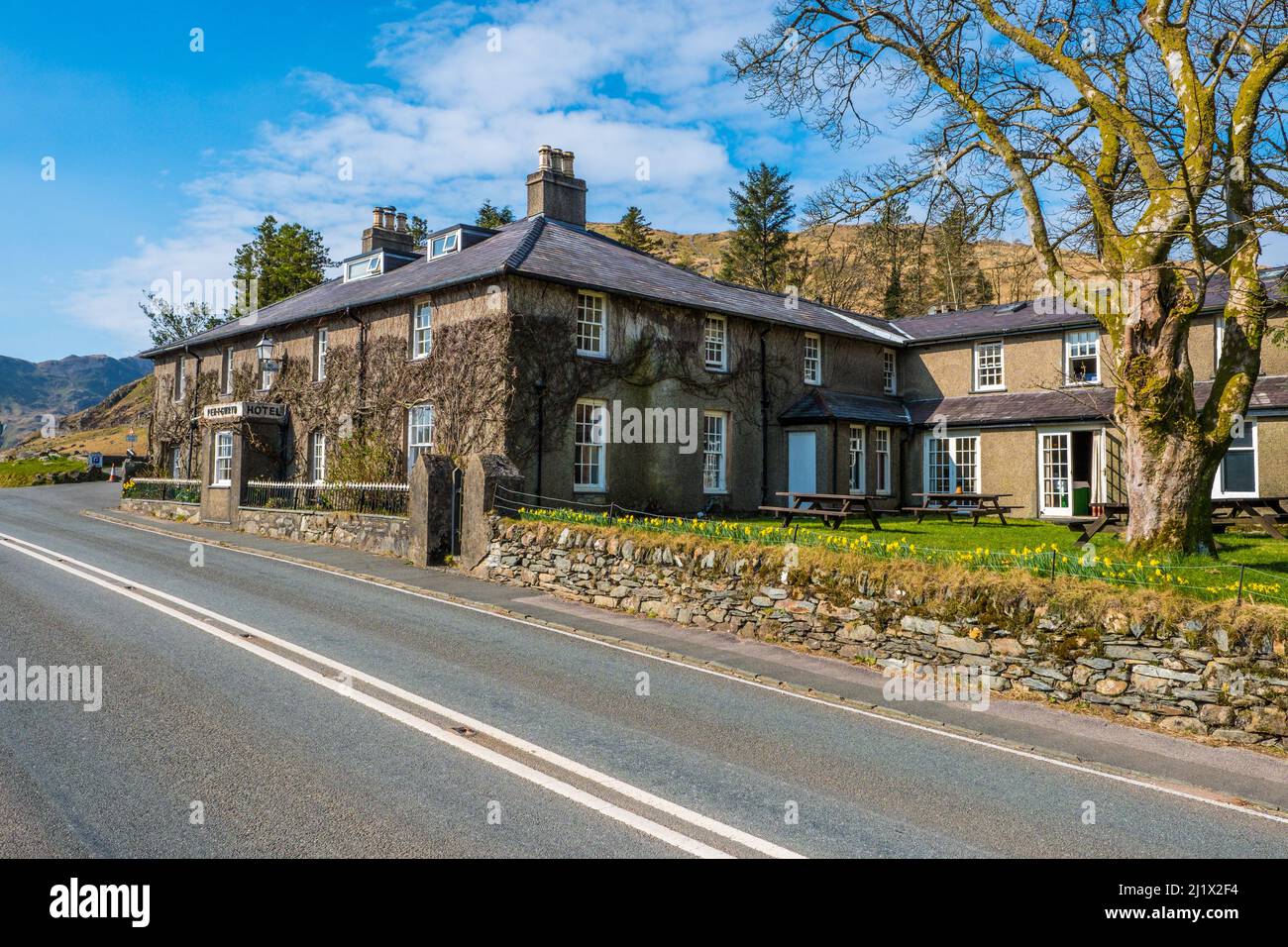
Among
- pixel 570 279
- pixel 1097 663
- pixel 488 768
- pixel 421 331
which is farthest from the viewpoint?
pixel 421 331

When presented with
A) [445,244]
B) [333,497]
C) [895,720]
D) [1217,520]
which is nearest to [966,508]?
[1217,520]

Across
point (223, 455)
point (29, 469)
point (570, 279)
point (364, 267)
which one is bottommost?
point (29, 469)

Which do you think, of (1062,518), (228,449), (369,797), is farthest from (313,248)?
(369,797)

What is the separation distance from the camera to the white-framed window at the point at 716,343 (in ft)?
83.7

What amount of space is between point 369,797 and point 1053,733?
20.6 feet

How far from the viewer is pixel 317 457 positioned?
2867 cm

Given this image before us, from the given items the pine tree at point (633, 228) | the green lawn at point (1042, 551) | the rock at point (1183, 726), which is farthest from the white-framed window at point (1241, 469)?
the pine tree at point (633, 228)

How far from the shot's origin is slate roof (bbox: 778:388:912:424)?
26.5m

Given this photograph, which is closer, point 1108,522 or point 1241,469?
point 1108,522

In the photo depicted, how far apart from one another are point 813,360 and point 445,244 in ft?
42.9

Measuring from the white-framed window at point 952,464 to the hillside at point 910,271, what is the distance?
17.5ft

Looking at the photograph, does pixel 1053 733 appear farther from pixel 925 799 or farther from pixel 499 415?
pixel 499 415

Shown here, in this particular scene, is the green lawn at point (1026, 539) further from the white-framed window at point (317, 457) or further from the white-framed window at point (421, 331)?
the white-framed window at point (317, 457)

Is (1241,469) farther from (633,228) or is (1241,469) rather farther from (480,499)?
(633,228)
